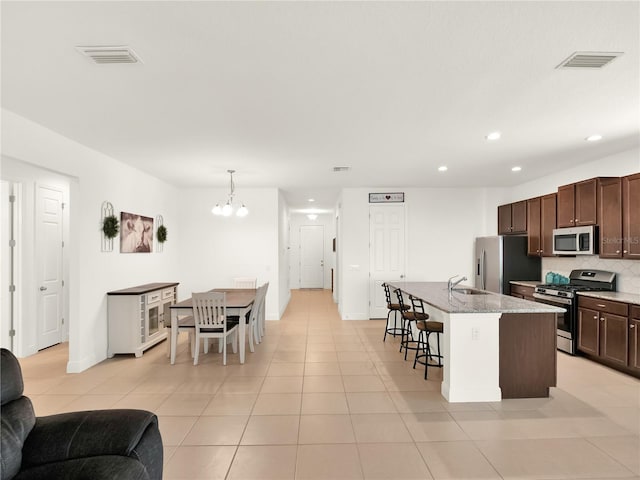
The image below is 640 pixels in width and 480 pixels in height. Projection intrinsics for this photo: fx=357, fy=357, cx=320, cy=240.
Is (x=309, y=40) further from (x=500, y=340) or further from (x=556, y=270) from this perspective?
(x=556, y=270)

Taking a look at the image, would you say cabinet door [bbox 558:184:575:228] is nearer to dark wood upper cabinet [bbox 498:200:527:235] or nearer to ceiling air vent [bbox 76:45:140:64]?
dark wood upper cabinet [bbox 498:200:527:235]

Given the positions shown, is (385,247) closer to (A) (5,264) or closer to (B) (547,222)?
(B) (547,222)

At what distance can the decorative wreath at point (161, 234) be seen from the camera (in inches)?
245

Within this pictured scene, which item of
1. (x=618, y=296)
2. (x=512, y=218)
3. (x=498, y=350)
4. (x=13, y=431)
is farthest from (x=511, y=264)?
(x=13, y=431)

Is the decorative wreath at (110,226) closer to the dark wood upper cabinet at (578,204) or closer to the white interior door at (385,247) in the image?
the white interior door at (385,247)

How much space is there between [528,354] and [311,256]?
959cm

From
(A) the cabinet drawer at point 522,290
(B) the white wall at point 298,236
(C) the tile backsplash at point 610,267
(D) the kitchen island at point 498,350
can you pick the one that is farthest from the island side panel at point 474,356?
(B) the white wall at point 298,236

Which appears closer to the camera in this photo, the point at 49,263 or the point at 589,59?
the point at 589,59

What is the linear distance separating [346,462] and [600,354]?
3.70 metres

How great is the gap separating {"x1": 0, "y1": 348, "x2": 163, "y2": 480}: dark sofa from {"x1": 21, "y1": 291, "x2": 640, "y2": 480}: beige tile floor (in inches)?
30.8

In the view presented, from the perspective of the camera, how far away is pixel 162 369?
14.0 feet

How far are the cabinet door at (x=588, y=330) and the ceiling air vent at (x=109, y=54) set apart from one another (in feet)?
17.7

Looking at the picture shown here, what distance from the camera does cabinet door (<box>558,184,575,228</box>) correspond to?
16.5 feet

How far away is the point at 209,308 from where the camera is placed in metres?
4.39
